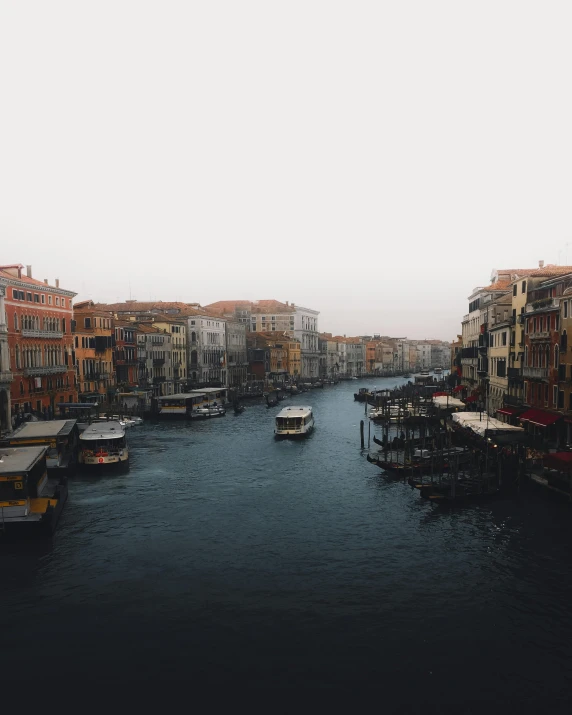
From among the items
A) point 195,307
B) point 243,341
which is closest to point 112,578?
point 195,307

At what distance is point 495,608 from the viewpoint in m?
17.0

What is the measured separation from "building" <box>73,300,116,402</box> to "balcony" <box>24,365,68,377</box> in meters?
4.09

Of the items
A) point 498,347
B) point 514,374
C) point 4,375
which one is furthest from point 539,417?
point 4,375

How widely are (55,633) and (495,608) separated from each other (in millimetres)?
11836

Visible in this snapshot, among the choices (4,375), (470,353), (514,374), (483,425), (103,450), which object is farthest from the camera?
(470,353)

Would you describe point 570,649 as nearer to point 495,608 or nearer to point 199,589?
point 495,608

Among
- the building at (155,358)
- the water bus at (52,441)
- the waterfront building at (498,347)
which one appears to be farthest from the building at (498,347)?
the building at (155,358)

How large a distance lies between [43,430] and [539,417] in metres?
27.4

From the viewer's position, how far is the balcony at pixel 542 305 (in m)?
33.2

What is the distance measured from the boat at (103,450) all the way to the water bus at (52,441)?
94cm

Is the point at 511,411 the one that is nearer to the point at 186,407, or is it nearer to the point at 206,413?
the point at 206,413

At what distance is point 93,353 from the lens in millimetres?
63500

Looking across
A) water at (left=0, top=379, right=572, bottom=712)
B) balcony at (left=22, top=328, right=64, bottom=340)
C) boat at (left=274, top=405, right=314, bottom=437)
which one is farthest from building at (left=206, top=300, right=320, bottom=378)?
water at (left=0, top=379, right=572, bottom=712)

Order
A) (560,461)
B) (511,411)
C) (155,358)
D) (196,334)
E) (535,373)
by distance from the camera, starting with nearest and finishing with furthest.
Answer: (560,461), (535,373), (511,411), (155,358), (196,334)
